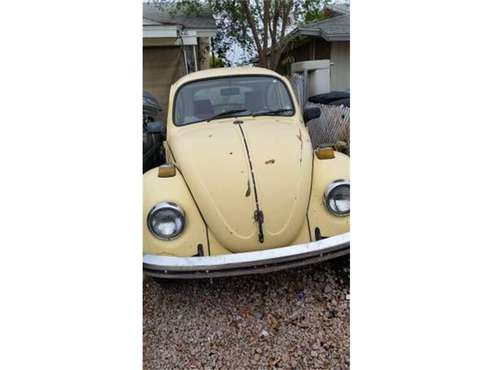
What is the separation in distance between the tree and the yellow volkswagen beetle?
261 inches

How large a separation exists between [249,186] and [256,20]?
7.32 m

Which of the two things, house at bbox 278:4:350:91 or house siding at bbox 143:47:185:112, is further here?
house at bbox 278:4:350:91

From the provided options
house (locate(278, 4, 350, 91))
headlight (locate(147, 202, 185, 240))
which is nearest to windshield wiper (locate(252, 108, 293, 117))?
headlight (locate(147, 202, 185, 240))

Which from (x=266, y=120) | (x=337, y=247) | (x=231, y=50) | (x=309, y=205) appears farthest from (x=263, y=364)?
(x=231, y=50)

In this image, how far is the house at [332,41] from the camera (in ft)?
29.4

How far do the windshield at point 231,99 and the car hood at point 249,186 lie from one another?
0.73 metres

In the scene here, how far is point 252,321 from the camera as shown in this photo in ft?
7.91

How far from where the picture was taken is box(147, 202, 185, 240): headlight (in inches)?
92.0

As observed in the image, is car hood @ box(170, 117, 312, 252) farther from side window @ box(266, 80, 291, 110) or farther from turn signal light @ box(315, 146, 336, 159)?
side window @ box(266, 80, 291, 110)

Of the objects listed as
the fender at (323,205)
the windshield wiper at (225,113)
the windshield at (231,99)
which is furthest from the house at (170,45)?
the fender at (323,205)

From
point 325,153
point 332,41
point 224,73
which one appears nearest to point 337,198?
point 325,153

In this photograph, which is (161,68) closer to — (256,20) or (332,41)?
(256,20)

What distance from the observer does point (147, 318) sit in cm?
251

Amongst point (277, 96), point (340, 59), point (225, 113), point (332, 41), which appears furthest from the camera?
point (340, 59)
